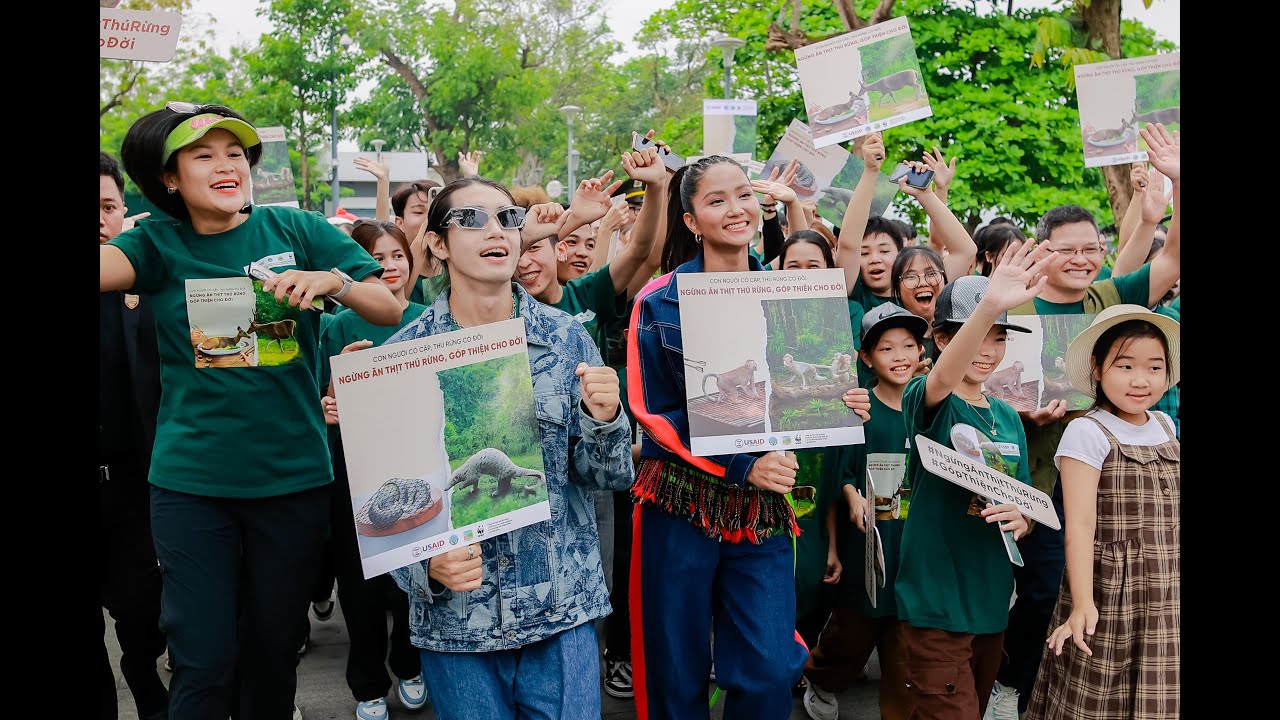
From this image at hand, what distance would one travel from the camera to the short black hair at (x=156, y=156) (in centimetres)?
324

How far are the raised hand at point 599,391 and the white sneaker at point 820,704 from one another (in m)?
2.40

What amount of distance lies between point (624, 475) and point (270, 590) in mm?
1187

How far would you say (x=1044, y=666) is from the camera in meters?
3.71

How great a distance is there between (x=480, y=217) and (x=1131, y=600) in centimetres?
229

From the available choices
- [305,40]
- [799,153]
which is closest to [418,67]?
[305,40]

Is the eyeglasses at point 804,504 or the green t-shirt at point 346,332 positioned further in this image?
the green t-shirt at point 346,332

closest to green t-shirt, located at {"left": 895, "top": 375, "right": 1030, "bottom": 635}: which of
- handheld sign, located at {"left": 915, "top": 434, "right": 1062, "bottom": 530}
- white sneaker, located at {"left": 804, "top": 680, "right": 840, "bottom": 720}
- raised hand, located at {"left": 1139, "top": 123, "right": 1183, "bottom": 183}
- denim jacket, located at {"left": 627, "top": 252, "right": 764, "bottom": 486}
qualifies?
handheld sign, located at {"left": 915, "top": 434, "right": 1062, "bottom": 530}

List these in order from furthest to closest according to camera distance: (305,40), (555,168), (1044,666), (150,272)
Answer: (555,168) → (305,40) → (1044,666) → (150,272)

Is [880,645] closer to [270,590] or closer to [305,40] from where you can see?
[270,590]

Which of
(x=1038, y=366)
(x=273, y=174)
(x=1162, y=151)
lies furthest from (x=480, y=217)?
(x=273, y=174)

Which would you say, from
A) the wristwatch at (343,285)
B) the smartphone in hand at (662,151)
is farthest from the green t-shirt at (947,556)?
the wristwatch at (343,285)

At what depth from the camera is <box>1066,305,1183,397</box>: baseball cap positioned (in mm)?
3580

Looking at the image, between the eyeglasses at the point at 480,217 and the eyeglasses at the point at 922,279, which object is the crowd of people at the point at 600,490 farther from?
→ the eyeglasses at the point at 922,279

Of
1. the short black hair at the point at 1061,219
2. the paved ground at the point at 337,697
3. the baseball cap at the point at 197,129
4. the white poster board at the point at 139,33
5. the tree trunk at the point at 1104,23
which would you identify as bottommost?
the paved ground at the point at 337,697
